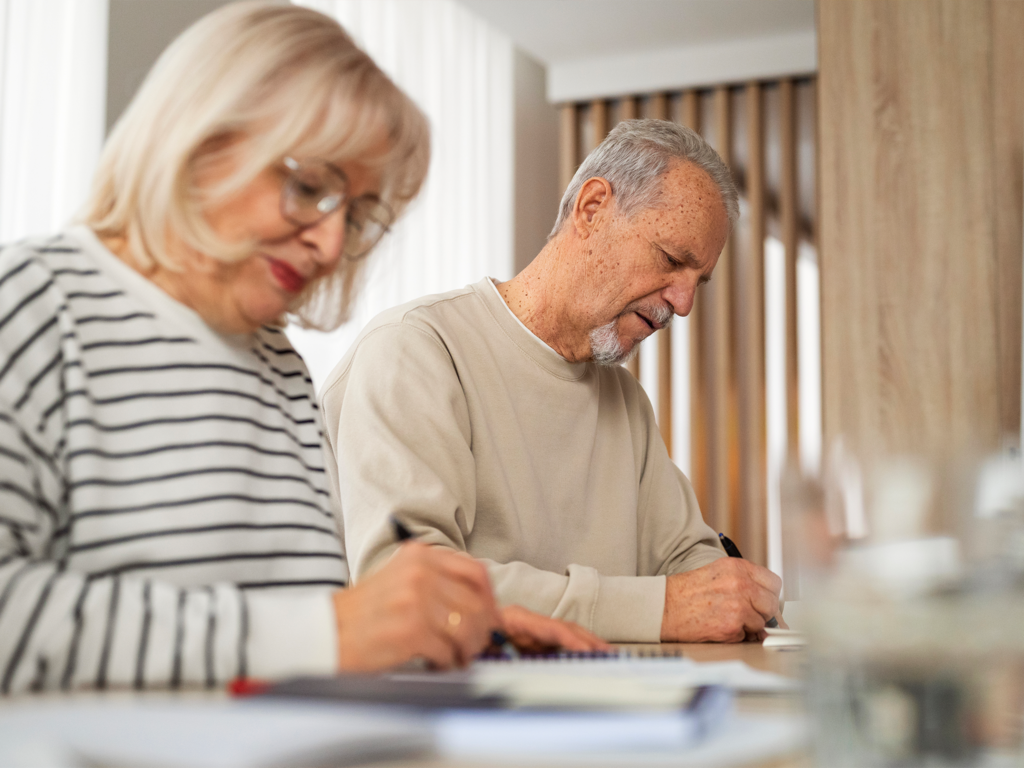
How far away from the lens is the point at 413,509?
51.3 inches

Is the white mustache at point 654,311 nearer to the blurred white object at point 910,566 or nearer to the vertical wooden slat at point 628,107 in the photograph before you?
the blurred white object at point 910,566

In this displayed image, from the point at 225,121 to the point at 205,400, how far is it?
0.25 meters

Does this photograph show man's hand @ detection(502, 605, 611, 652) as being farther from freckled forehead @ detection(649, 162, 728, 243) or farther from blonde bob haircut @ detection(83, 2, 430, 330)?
freckled forehead @ detection(649, 162, 728, 243)

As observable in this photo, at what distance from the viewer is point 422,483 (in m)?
1.33

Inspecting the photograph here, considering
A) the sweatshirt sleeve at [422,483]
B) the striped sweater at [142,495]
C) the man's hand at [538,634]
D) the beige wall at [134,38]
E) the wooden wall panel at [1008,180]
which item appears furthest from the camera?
the wooden wall panel at [1008,180]

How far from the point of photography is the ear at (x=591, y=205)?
71.5 inches

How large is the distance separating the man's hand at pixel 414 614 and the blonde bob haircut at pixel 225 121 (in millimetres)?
333

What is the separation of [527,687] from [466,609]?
0.16 metres

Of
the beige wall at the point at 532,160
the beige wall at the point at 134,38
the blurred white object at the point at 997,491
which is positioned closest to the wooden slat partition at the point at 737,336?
the beige wall at the point at 532,160

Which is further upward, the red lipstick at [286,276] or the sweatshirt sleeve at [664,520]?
the red lipstick at [286,276]

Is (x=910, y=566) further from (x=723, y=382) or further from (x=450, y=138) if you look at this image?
(x=723, y=382)

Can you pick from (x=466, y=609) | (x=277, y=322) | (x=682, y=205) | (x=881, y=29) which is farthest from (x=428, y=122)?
(x=881, y=29)

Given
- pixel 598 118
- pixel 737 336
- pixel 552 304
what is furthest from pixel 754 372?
pixel 552 304

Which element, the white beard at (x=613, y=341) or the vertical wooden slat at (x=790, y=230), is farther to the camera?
the vertical wooden slat at (x=790, y=230)
